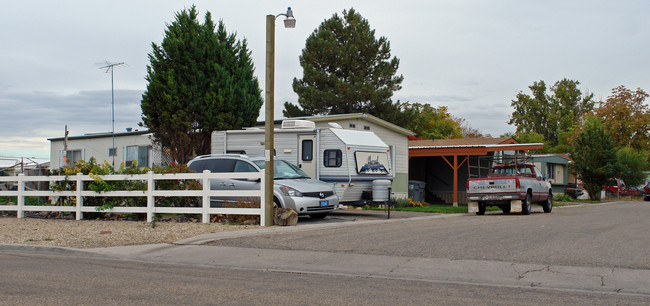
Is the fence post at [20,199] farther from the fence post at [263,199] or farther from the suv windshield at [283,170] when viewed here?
the fence post at [263,199]

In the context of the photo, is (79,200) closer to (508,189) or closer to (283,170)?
(283,170)

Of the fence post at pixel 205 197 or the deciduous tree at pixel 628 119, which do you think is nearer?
the fence post at pixel 205 197

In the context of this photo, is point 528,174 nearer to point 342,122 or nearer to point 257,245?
point 342,122

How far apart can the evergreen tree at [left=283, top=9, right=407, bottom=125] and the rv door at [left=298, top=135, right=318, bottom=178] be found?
81.7ft

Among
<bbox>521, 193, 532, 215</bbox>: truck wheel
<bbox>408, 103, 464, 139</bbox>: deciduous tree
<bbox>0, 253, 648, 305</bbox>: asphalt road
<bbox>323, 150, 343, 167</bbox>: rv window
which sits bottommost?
<bbox>0, 253, 648, 305</bbox>: asphalt road

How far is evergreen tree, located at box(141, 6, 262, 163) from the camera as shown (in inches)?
990

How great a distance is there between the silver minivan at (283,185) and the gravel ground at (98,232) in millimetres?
1416

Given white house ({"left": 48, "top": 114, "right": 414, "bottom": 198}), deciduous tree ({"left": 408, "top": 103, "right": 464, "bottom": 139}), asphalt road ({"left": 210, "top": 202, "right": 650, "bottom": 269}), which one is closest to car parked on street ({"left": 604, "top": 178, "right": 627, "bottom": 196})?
deciduous tree ({"left": 408, "top": 103, "right": 464, "bottom": 139})

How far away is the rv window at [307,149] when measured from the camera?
18781 mm

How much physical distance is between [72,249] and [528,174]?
50.3ft

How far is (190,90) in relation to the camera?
999 inches

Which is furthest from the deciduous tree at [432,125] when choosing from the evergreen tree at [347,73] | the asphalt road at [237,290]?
the asphalt road at [237,290]

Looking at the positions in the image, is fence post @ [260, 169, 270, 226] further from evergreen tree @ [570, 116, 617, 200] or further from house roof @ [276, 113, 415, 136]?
evergreen tree @ [570, 116, 617, 200]

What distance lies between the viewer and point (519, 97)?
75.9 meters
